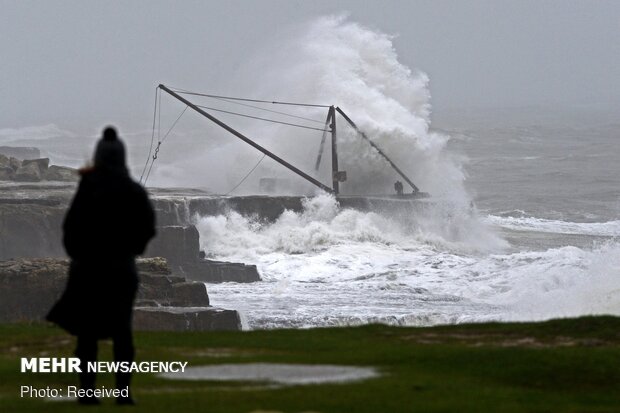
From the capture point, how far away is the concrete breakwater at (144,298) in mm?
22828

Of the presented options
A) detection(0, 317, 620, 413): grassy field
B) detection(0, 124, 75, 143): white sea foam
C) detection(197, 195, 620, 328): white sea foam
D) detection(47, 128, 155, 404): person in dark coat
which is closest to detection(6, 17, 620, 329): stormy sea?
detection(197, 195, 620, 328): white sea foam

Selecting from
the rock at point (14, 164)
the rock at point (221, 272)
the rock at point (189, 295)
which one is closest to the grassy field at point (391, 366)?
the rock at point (189, 295)

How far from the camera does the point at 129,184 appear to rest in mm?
9328

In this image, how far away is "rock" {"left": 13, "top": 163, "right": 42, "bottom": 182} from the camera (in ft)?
154

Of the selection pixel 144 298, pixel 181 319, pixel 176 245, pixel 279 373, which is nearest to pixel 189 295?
pixel 144 298

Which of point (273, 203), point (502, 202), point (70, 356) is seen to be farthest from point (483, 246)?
point (70, 356)

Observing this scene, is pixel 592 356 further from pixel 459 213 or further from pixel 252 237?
pixel 459 213

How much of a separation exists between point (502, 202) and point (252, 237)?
27.0 meters

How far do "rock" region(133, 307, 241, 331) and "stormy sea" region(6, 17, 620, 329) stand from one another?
281 cm

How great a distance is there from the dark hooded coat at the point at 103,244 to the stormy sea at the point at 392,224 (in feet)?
57.7

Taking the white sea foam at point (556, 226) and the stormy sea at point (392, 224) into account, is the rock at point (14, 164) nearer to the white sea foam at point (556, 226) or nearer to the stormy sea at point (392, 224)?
the stormy sea at point (392, 224)

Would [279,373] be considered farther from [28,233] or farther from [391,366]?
[28,233]

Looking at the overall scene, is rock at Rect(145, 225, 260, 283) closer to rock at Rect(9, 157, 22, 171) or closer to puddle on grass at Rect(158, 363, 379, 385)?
rock at Rect(9, 157, 22, 171)

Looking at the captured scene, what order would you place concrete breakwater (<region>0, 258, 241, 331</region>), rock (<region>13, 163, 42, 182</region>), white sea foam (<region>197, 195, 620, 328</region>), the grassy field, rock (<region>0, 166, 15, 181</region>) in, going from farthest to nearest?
rock (<region>0, 166, 15, 181</region>), rock (<region>13, 163, 42, 182</region>), white sea foam (<region>197, 195, 620, 328</region>), concrete breakwater (<region>0, 258, 241, 331</region>), the grassy field
